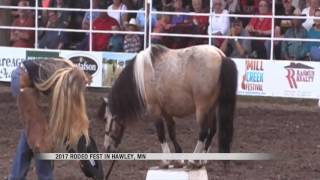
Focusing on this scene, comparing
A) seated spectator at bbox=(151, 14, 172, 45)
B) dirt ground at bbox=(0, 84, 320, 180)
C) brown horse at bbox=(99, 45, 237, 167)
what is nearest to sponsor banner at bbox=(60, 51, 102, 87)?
dirt ground at bbox=(0, 84, 320, 180)

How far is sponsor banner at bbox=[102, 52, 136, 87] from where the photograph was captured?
659 inches

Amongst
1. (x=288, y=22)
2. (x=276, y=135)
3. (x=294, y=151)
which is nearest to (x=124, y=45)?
(x=288, y=22)

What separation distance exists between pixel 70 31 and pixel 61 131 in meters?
11.0

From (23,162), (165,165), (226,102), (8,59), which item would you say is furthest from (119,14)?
(23,162)

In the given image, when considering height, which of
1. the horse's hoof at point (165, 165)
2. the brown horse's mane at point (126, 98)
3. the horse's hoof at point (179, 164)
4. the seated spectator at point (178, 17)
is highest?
the seated spectator at point (178, 17)

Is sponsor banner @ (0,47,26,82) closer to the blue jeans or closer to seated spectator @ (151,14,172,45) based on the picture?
seated spectator @ (151,14,172,45)

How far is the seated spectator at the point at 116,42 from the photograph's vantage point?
17.3 metres

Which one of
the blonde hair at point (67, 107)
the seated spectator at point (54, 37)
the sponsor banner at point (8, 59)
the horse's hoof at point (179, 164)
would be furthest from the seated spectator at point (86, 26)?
the blonde hair at point (67, 107)

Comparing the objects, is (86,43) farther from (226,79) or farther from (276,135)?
(226,79)

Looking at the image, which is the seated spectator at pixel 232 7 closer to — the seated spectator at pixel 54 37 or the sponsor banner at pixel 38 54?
the seated spectator at pixel 54 37

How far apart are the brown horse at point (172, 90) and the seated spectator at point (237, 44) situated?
6.57 meters

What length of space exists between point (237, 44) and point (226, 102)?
6.82 metres

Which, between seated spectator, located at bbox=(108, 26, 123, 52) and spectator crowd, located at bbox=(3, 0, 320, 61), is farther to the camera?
seated spectator, located at bbox=(108, 26, 123, 52)

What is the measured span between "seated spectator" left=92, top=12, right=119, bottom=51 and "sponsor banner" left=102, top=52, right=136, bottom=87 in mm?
617
